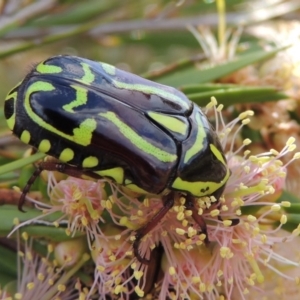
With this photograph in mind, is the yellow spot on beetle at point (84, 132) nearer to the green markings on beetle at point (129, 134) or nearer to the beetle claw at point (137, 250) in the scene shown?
the green markings on beetle at point (129, 134)

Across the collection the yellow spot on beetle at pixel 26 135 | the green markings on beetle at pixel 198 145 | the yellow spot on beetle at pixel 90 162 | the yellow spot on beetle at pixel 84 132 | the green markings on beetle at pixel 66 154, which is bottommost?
the green markings on beetle at pixel 198 145

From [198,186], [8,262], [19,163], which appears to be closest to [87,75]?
[19,163]

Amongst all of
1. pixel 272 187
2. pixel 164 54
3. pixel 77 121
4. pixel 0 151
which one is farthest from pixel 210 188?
pixel 164 54

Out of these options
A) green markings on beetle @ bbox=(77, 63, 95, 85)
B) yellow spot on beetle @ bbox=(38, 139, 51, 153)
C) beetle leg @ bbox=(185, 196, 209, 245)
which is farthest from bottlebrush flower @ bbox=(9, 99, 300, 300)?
green markings on beetle @ bbox=(77, 63, 95, 85)

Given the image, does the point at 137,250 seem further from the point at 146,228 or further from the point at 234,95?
the point at 234,95

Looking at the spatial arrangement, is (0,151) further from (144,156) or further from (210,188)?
(210,188)

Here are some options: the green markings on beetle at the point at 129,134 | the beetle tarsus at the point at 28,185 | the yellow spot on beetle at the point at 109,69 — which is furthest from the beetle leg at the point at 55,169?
the yellow spot on beetle at the point at 109,69

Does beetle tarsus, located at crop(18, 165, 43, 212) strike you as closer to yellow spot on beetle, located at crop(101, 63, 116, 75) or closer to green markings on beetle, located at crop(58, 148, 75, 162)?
green markings on beetle, located at crop(58, 148, 75, 162)
